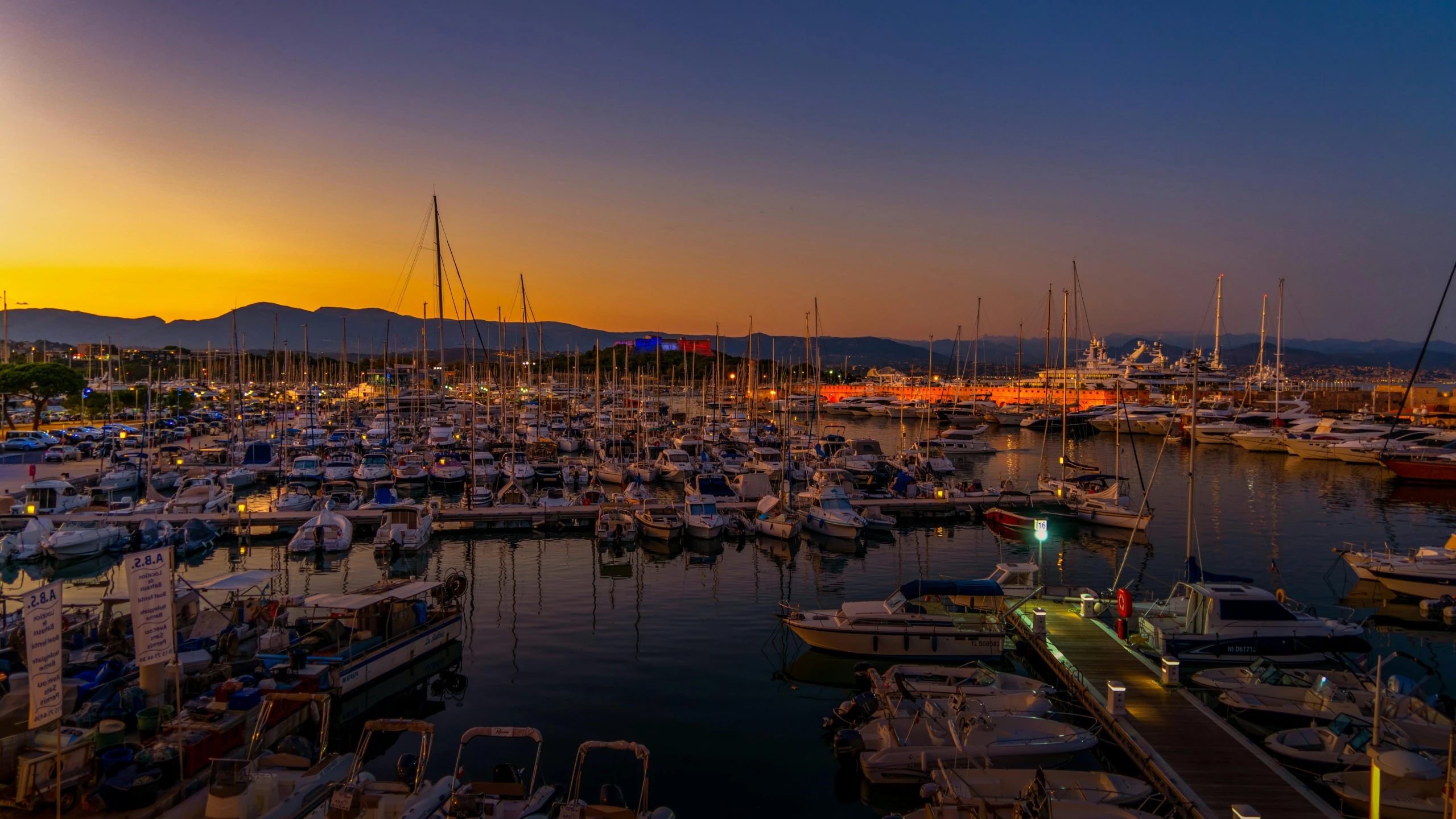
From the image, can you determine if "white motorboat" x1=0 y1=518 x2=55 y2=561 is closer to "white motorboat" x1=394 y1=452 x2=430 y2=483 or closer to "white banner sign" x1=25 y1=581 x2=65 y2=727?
"white motorboat" x1=394 y1=452 x2=430 y2=483

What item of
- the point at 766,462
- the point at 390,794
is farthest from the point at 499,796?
the point at 766,462

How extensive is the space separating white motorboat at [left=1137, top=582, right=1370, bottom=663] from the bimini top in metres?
3.55

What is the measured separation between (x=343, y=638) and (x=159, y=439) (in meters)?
54.5

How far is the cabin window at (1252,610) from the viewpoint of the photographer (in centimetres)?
1897

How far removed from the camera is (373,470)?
47469 mm

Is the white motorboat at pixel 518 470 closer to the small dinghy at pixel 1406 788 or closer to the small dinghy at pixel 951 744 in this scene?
the small dinghy at pixel 951 744

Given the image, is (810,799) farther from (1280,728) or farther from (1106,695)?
(1280,728)

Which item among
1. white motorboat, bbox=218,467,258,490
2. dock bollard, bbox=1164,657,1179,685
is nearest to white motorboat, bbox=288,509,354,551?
white motorboat, bbox=218,467,258,490

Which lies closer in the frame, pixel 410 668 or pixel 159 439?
pixel 410 668

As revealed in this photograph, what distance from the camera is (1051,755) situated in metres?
14.0

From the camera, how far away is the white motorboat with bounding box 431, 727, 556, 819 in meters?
10.7

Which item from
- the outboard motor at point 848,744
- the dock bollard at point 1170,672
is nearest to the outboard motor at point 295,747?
the outboard motor at point 848,744

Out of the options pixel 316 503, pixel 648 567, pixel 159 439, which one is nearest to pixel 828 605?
pixel 648 567

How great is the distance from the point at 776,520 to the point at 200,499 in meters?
26.6
